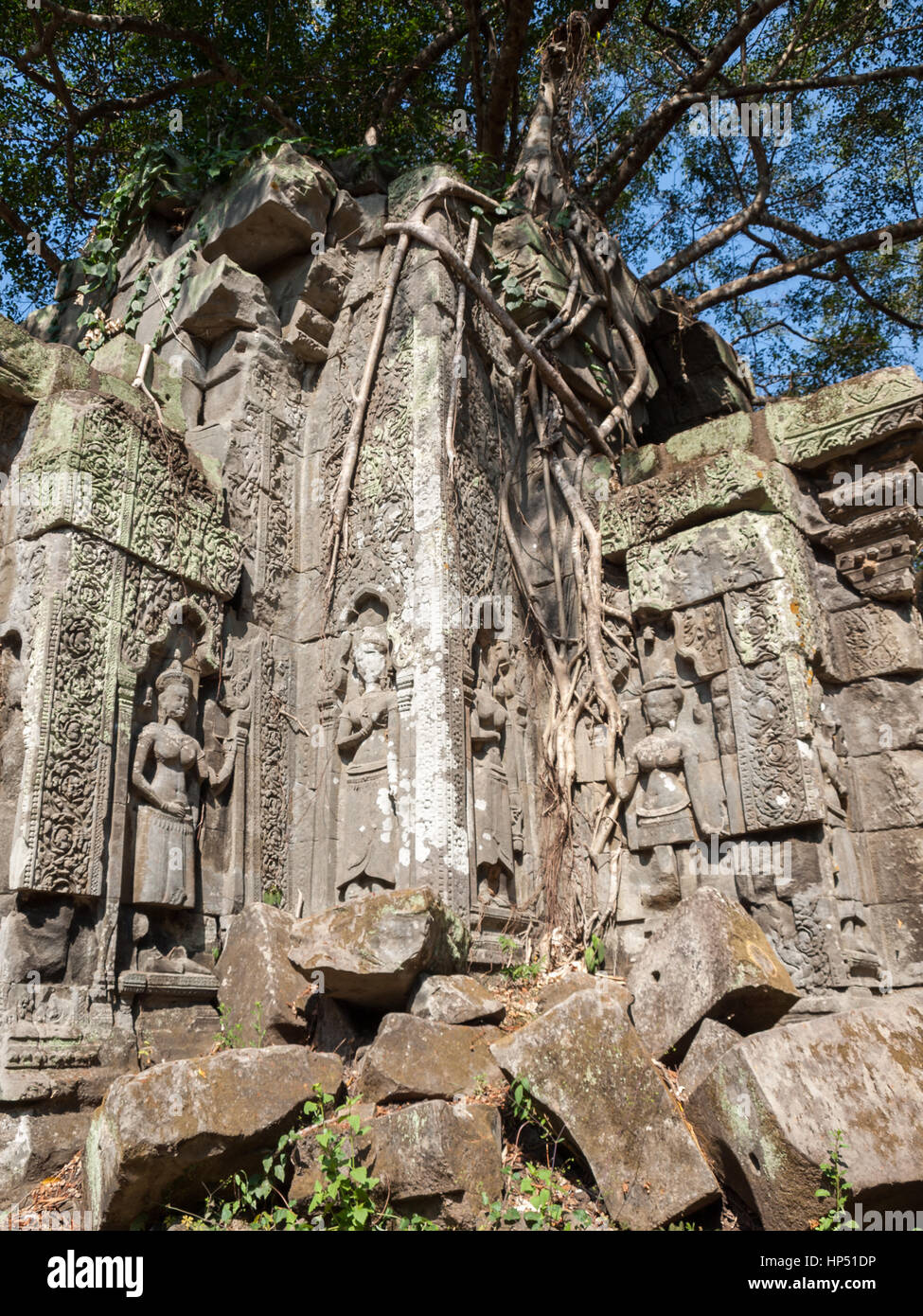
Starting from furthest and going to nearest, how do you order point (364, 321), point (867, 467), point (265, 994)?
1. point (364, 321)
2. point (867, 467)
3. point (265, 994)

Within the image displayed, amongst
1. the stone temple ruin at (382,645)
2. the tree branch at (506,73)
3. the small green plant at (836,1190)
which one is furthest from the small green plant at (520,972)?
the tree branch at (506,73)

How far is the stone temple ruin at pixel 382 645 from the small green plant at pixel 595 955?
0.13 meters

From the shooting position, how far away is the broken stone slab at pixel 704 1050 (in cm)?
489

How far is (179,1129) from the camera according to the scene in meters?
4.30

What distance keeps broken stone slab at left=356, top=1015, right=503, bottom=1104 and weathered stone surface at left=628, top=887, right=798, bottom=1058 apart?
33.6 inches

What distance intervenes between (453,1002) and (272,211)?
267 inches

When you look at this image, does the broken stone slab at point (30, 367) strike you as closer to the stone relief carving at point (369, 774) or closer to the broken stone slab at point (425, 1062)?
the stone relief carving at point (369, 774)

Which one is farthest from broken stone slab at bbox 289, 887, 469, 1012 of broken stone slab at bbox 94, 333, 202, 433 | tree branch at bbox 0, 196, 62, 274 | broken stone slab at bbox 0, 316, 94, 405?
tree branch at bbox 0, 196, 62, 274

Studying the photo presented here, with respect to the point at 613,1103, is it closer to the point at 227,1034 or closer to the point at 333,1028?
the point at 333,1028

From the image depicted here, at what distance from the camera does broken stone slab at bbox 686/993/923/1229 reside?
159 inches

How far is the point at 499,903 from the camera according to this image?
7.34 meters

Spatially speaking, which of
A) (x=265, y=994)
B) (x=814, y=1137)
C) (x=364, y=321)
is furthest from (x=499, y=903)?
(x=364, y=321)
